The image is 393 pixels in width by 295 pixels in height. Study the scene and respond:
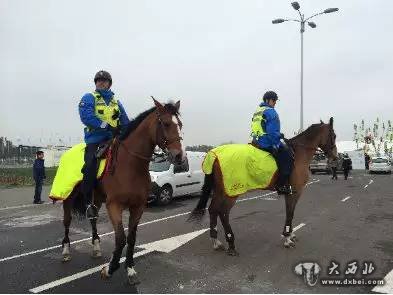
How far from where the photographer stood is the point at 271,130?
24.7ft

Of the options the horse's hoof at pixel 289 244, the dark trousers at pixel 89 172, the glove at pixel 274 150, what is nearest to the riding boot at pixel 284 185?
the glove at pixel 274 150

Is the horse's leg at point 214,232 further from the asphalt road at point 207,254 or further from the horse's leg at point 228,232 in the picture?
the horse's leg at point 228,232

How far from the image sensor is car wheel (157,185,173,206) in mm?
13906

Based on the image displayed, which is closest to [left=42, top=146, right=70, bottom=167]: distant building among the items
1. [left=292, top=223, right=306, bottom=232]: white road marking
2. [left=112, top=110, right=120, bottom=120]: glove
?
[left=292, top=223, right=306, bottom=232]: white road marking

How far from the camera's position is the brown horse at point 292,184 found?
290 inches

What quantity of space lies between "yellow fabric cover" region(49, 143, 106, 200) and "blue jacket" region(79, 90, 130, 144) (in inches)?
18.5

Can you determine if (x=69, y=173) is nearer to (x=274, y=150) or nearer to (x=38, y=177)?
(x=274, y=150)

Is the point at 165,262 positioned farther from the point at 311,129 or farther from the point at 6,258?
the point at 311,129

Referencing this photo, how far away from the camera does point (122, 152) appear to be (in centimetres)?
571

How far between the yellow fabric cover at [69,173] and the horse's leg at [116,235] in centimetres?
115

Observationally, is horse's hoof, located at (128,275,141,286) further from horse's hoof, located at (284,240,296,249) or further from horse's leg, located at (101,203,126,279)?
horse's hoof, located at (284,240,296,249)

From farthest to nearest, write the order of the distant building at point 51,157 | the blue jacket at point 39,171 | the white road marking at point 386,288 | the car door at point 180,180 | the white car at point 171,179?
the distant building at point 51,157 < the blue jacket at point 39,171 < the car door at point 180,180 < the white car at point 171,179 < the white road marking at point 386,288

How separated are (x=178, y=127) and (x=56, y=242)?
14.8 feet

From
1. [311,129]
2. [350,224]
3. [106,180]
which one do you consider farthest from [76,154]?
[350,224]
